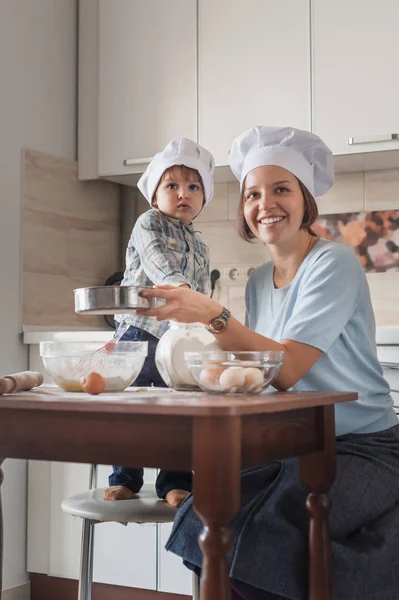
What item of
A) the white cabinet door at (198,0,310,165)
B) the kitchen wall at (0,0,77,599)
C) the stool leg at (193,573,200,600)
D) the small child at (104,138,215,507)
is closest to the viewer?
the stool leg at (193,573,200,600)

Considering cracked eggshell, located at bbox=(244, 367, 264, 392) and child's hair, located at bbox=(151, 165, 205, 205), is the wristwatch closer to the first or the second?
cracked eggshell, located at bbox=(244, 367, 264, 392)

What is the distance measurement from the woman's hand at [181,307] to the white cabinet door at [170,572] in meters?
1.39

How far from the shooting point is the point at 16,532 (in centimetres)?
320

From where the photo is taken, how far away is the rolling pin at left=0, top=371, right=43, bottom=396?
1.64 meters

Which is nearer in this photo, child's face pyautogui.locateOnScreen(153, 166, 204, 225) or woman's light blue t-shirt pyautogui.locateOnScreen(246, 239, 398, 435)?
woman's light blue t-shirt pyautogui.locateOnScreen(246, 239, 398, 435)

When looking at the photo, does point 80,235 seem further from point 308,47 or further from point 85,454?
point 85,454

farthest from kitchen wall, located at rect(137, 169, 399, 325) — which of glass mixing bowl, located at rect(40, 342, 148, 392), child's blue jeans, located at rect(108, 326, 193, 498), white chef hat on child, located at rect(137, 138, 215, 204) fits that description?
glass mixing bowl, located at rect(40, 342, 148, 392)

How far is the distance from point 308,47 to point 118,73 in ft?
2.60

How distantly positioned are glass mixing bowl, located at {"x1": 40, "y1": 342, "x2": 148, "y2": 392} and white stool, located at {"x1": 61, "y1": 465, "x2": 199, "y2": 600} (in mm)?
450

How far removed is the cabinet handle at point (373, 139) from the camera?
2.85 m

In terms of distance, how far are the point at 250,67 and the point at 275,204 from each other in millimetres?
1329

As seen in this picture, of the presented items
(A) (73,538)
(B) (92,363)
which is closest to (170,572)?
(A) (73,538)

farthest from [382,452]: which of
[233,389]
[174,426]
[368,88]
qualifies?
[368,88]

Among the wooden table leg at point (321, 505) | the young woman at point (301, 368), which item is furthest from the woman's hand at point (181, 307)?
the wooden table leg at point (321, 505)
